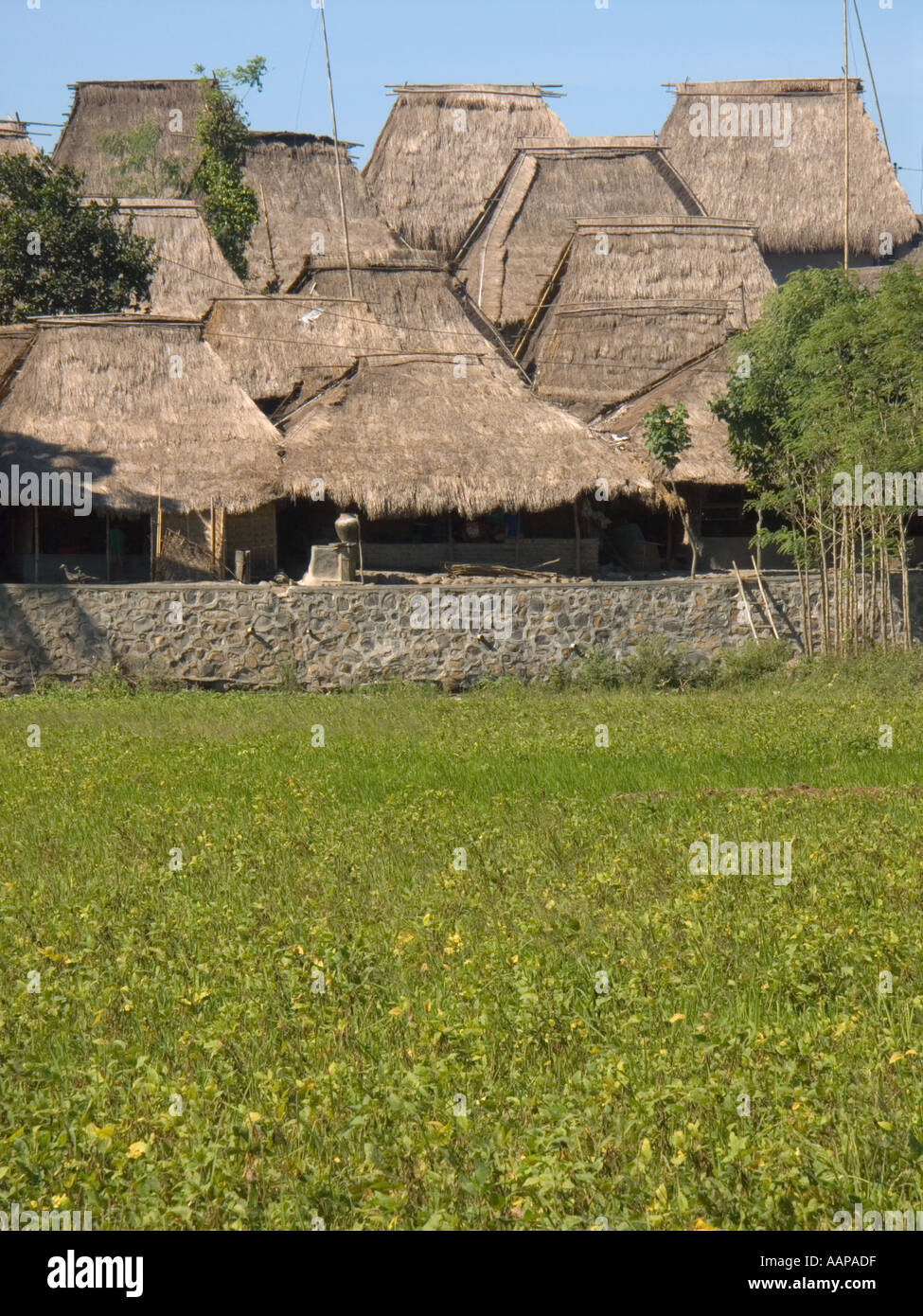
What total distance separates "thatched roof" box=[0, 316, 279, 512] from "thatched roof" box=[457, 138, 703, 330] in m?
10.9

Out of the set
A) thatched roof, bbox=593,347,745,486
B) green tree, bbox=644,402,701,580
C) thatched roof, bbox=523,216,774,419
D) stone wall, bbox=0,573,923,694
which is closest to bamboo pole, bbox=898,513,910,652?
stone wall, bbox=0,573,923,694

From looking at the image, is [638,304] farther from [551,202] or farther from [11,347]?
[11,347]

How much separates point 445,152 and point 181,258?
909cm

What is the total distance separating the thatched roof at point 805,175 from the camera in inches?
1428

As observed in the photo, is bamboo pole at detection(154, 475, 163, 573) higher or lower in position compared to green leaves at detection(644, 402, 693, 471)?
lower

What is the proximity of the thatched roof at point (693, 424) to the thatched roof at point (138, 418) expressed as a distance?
5.79 metres

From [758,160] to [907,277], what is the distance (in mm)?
20720

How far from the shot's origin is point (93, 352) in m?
23.2

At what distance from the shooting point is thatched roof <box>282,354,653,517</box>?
21469mm

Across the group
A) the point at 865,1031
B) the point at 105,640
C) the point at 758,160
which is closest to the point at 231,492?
the point at 105,640

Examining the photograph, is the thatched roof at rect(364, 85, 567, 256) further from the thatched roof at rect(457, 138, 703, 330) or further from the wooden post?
the wooden post

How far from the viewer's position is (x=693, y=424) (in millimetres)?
24016

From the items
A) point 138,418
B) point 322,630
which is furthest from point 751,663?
point 138,418
